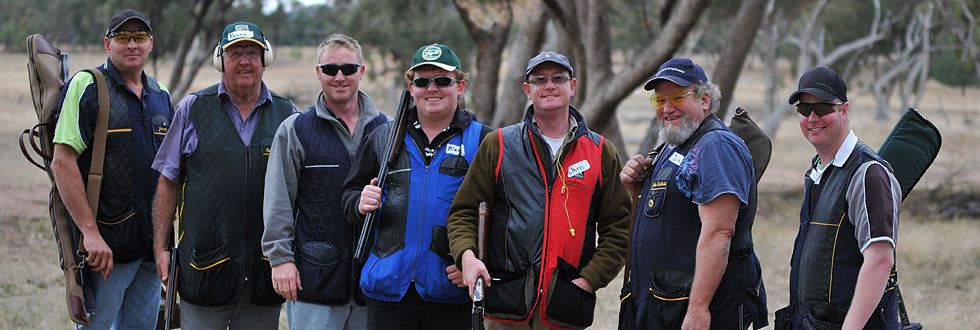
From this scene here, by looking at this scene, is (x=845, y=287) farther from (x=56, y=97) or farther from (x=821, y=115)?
(x=56, y=97)

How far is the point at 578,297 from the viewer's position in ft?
11.8

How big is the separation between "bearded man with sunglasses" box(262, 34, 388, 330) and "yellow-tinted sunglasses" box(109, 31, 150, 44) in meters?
1.05

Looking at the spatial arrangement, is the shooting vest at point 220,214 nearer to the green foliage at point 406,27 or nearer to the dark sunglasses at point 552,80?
the dark sunglasses at point 552,80

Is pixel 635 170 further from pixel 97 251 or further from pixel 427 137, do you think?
pixel 97 251

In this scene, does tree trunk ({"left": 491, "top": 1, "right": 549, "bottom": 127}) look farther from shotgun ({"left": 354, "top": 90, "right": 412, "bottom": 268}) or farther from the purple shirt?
shotgun ({"left": 354, "top": 90, "right": 412, "bottom": 268})

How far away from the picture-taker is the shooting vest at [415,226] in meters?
3.78

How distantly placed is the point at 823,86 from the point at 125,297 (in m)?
3.53

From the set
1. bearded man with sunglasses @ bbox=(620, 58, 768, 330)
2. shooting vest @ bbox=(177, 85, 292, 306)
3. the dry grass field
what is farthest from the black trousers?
the dry grass field

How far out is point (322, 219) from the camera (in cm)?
404

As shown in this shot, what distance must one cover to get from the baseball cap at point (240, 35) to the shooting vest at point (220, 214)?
27 cm

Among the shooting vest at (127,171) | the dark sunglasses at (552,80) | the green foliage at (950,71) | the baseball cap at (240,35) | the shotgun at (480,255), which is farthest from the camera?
the green foliage at (950,71)

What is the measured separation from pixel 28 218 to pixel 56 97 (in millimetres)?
8274

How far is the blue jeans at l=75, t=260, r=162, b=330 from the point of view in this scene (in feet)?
14.8

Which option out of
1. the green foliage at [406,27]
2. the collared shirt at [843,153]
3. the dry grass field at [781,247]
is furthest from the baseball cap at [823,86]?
the green foliage at [406,27]
